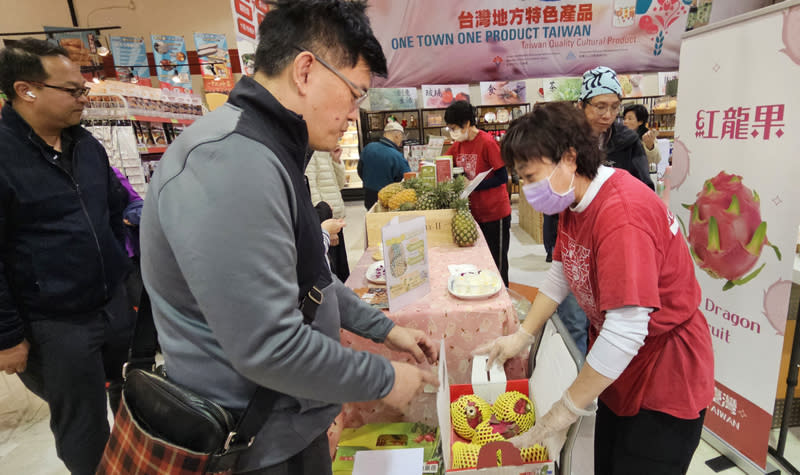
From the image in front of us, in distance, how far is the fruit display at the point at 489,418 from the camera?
1456 mm

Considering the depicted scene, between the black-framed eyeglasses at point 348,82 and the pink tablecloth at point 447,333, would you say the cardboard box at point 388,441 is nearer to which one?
the pink tablecloth at point 447,333

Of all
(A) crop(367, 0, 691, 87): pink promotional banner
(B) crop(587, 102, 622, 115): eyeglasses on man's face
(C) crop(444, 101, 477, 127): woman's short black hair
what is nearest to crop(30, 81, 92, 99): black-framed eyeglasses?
(B) crop(587, 102, 622, 115): eyeglasses on man's face

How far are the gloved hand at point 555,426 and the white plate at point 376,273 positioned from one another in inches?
38.7

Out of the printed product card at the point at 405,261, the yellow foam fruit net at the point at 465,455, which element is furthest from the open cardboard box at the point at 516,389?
the printed product card at the point at 405,261

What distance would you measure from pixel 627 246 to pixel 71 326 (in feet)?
6.65

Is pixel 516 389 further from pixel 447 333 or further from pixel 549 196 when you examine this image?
pixel 549 196

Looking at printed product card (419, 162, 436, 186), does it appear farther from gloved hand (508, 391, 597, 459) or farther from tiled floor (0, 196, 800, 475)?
tiled floor (0, 196, 800, 475)

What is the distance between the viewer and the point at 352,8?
0.85 metres

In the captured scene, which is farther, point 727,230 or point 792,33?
point 727,230

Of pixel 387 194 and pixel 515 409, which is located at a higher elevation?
pixel 387 194

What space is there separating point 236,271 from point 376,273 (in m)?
1.48

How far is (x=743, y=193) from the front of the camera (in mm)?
1823

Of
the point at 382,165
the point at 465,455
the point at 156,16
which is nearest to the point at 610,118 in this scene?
the point at 465,455

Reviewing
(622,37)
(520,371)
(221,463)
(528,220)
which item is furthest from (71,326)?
(622,37)
